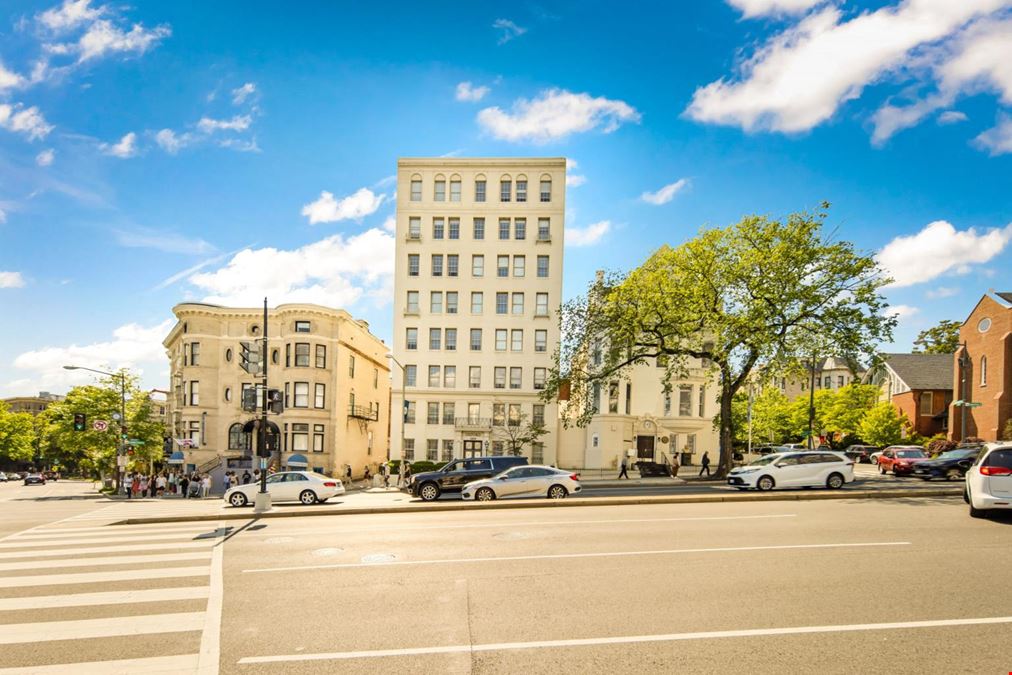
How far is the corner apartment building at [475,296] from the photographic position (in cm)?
5041

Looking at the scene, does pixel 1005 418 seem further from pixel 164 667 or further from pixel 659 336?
pixel 164 667

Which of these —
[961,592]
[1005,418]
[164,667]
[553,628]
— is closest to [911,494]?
[961,592]

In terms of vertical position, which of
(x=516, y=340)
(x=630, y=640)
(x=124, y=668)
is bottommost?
(x=124, y=668)

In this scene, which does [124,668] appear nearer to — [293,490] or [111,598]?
[111,598]

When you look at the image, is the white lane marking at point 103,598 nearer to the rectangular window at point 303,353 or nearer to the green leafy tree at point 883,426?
the rectangular window at point 303,353

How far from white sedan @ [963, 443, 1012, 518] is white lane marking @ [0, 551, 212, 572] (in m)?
16.6

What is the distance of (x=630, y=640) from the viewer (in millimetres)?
7219

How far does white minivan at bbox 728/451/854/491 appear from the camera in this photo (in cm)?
2358

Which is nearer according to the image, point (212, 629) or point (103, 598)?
point (212, 629)

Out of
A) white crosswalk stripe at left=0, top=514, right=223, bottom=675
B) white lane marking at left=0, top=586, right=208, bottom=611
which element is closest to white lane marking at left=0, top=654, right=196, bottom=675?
white crosswalk stripe at left=0, top=514, right=223, bottom=675

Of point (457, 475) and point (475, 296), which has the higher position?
point (475, 296)

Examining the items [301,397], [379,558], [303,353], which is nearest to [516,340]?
[303,353]

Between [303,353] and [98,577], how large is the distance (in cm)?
3957

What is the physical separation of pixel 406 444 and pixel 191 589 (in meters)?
41.4
